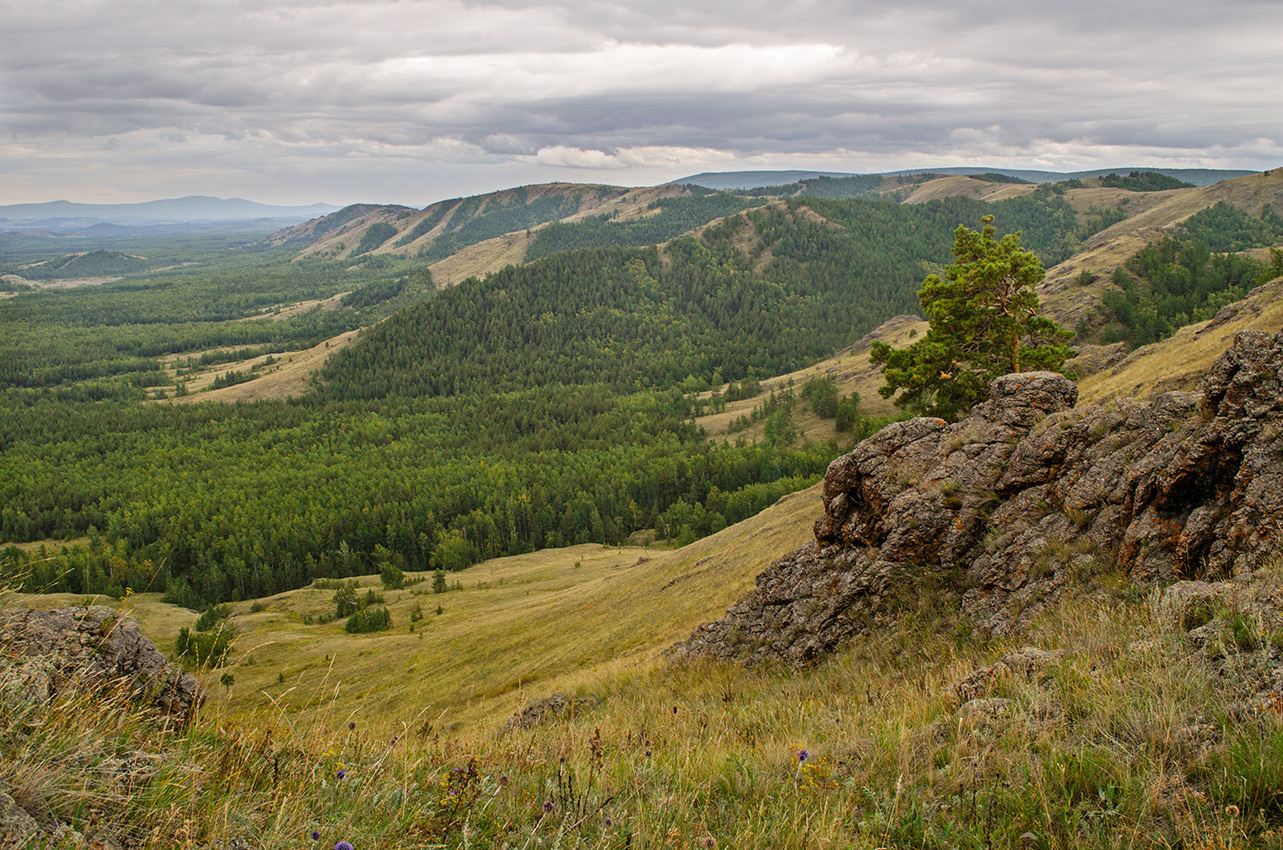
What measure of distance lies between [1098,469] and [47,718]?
18062 mm

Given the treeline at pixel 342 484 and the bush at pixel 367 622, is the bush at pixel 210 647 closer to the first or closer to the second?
the bush at pixel 367 622

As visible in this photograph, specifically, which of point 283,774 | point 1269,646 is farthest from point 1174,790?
point 283,774

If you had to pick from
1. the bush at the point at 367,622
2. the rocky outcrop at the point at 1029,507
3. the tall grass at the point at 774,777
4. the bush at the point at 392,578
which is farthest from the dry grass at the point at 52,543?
the tall grass at the point at 774,777

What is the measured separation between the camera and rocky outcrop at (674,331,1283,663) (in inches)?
423

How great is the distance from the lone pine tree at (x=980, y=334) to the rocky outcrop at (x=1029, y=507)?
43.1ft

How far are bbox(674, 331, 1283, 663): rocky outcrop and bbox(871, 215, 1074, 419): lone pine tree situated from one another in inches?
517

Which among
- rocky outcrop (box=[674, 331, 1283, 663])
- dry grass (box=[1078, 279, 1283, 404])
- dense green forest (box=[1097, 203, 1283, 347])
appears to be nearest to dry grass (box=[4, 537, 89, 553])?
rocky outcrop (box=[674, 331, 1283, 663])

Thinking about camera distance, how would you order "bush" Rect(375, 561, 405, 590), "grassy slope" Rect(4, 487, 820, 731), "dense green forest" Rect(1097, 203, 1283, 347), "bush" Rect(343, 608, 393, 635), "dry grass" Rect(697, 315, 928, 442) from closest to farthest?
"grassy slope" Rect(4, 487, 820, 731)
"bush" Rect(343, 608, 393, 635)
"bush" Rect(375, 561, 405, 590)
"dense green forest" Rect(1097, 203, 1283, 347)
"dry grass" Rect(697, 315, 928, 442)

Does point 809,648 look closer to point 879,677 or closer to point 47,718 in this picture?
point 879,677

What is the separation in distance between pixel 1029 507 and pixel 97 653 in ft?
62.2

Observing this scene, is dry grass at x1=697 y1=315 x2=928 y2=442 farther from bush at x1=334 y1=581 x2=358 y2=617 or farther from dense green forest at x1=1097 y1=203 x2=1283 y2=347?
bush at x1=334 y1=581 x2=358 y2=617

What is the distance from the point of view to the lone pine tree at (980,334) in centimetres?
3266

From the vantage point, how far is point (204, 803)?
A: 525cm

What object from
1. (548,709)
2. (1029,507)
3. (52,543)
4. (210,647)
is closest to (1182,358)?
(1029,507)
